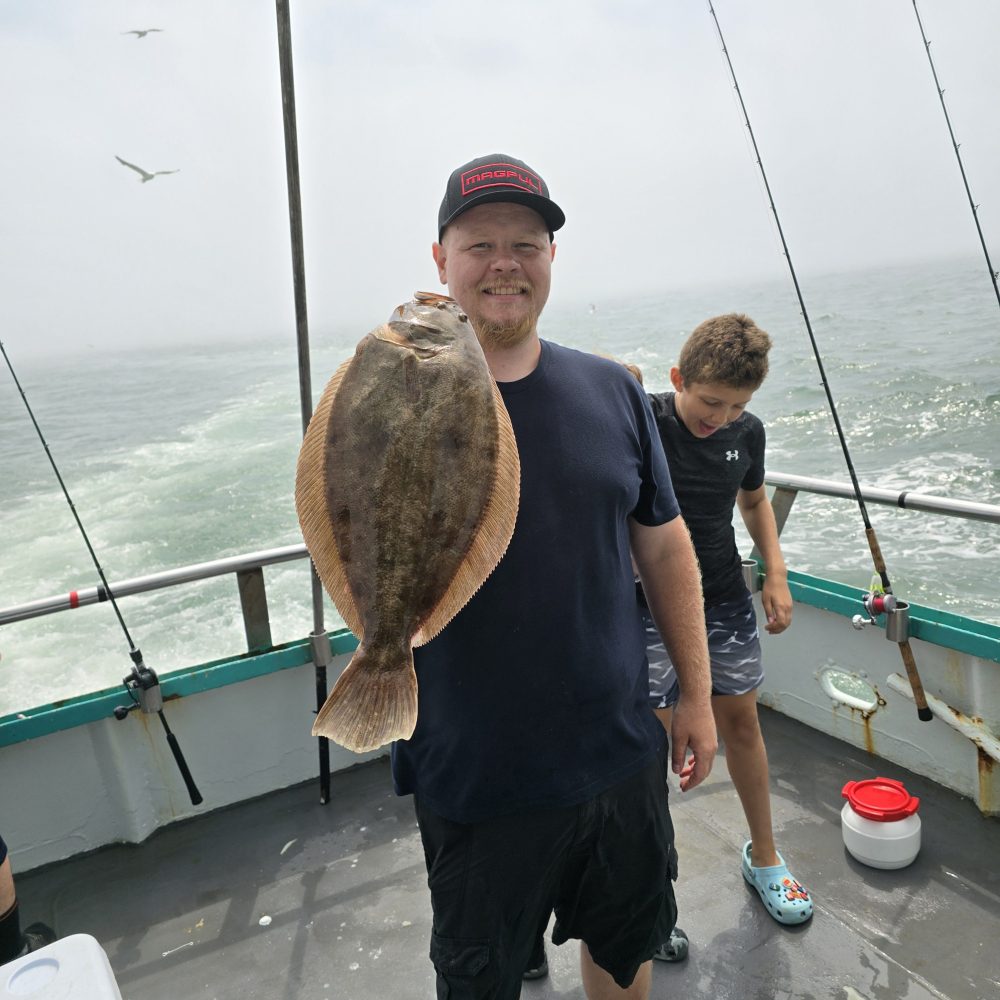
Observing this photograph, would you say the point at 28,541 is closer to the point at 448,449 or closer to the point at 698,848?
the point at 698,848

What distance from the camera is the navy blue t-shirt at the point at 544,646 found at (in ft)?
5.47

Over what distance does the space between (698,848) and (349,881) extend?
140cm

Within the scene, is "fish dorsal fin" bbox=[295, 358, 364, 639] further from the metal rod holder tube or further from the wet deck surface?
the metal rod holder tube

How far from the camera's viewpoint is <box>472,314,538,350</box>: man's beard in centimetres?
170

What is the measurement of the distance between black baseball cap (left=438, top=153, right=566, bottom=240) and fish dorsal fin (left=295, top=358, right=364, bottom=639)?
503 mm

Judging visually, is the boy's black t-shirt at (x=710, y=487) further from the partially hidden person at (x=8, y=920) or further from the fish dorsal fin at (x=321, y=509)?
the partially hidden person at (x=8, y=920)

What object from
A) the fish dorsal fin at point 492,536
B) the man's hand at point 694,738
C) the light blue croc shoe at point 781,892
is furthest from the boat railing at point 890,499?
the fish dorsal fin at point 492,536

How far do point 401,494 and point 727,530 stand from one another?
1765 millimetres

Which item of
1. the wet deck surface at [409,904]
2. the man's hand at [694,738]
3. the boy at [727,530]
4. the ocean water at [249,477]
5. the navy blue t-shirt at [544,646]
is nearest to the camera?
the navy blue t-shirt at [544,646]

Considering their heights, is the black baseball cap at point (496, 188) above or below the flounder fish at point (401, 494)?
above

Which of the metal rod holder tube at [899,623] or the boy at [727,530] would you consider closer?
the boy at [727,530]

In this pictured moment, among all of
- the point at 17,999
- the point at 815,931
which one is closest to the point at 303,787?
the point at 815,931

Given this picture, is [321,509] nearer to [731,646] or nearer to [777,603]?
[731,646]

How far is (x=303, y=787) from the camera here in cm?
388
